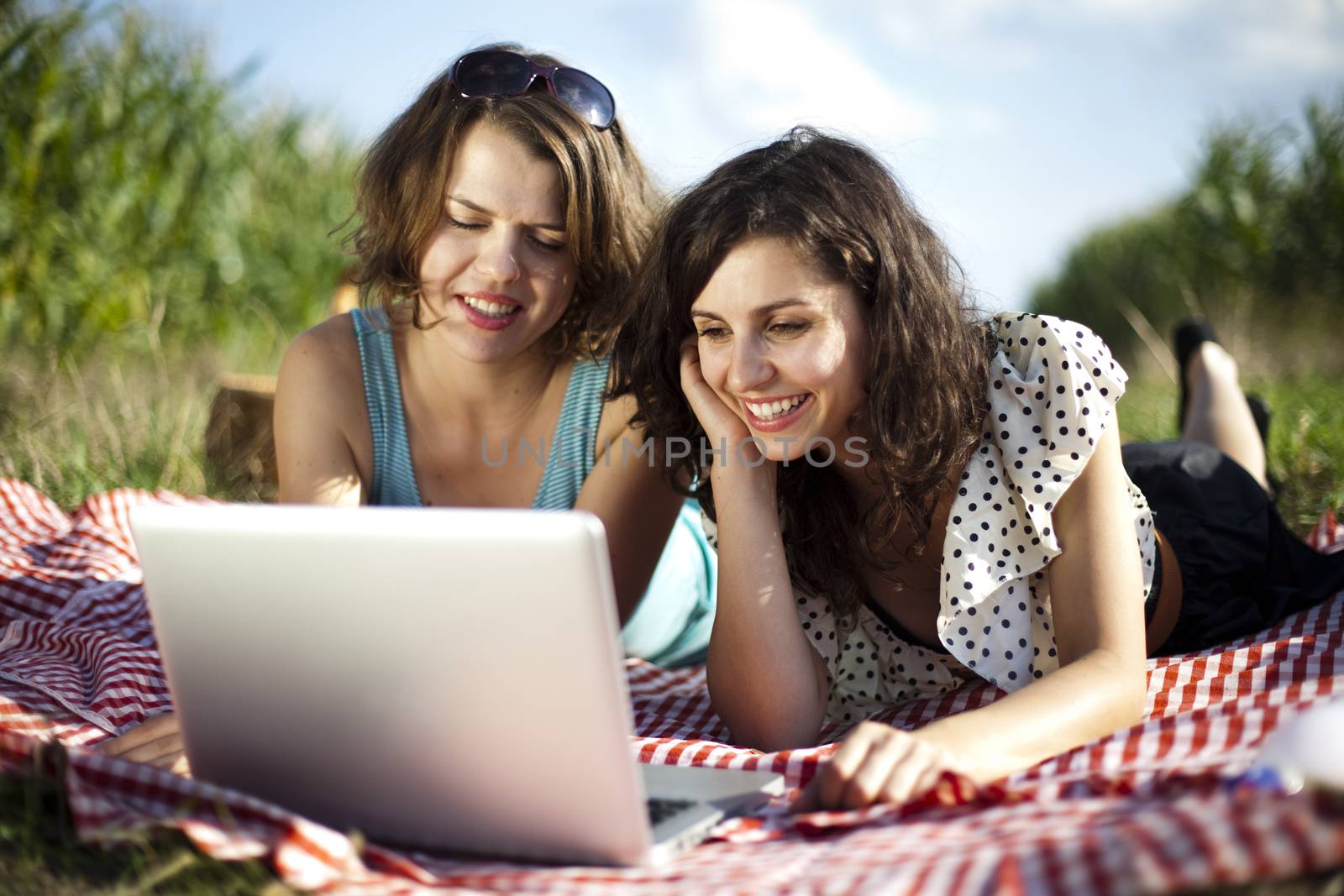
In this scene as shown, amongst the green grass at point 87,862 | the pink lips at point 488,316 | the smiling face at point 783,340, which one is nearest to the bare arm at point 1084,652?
the smiling face at point 783,340

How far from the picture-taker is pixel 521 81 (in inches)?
107

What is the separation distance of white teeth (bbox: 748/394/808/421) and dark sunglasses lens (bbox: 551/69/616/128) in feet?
3.01

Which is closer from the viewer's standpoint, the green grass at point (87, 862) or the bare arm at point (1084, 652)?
the green grass at point (87, 862)

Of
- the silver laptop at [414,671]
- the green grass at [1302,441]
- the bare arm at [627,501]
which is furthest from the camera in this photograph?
the green grass at [1302,441]

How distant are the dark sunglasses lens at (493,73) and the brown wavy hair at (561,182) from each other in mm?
24

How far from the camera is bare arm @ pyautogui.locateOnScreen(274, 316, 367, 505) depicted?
2873mm

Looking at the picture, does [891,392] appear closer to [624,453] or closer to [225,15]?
[624,453]

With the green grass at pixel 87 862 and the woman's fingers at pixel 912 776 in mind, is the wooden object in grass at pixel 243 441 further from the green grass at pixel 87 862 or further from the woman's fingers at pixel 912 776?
the woman's fingers at pixel 912 776

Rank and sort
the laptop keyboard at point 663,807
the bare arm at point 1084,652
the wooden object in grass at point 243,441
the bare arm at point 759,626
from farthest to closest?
the wooden object in grass at point 243,441 < the bare arm at point 759,626 < the bare arm at point 1084,652 < the laptop keyboard at point 663,807

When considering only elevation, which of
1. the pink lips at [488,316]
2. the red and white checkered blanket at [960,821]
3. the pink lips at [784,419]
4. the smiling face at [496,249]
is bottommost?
the red and white checkered blanket at [960,821]

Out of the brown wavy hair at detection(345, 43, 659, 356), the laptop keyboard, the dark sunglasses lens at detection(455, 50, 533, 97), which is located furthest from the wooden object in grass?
the laptop keyboard

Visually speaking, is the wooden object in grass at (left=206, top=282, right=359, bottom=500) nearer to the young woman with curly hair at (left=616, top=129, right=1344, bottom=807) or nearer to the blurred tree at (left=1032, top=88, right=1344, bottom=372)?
the young woman with curly hair at (left=616, top=129, right=1344, bottom=807)

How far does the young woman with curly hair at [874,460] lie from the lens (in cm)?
209

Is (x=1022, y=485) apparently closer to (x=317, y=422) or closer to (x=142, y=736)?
(x=142, y=736)
